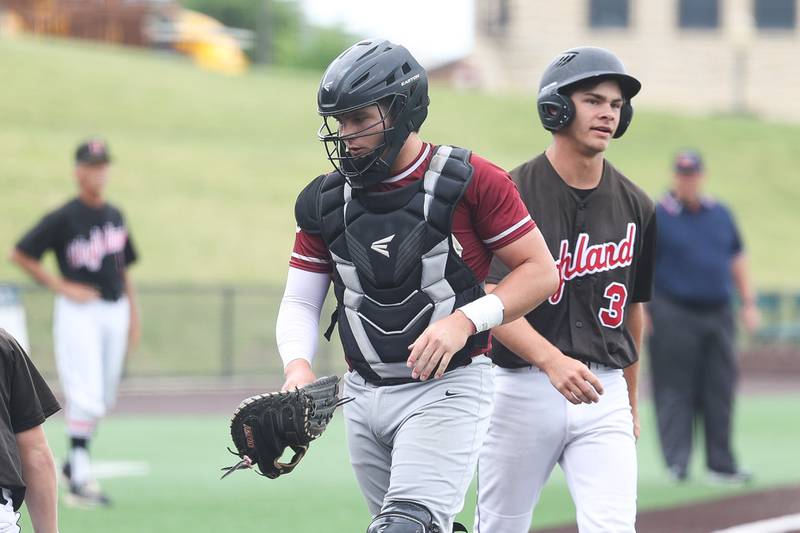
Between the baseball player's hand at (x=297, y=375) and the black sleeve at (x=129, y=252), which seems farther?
the black sleeve at (x=129, y=252)

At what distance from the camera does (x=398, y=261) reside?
4852mm

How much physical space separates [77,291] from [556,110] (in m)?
4.94

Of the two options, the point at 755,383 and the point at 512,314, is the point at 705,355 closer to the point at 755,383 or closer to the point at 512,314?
the point at 512,314

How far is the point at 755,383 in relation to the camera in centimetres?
2267

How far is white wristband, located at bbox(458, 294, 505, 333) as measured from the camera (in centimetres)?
475

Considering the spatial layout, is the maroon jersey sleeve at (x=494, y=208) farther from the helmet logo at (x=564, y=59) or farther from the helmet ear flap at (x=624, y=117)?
the helmet ear flap at (x=624, y=117)

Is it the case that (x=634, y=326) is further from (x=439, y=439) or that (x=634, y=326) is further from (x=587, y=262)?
(x=439, y=439)

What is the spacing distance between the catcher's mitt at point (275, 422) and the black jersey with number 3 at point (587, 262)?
4.06ft

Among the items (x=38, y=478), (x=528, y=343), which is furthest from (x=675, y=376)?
(x=38, y=478)

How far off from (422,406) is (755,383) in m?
18.6

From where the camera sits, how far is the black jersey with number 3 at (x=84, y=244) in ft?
32.7

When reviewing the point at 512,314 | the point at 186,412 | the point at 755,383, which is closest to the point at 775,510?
the point at 512,314

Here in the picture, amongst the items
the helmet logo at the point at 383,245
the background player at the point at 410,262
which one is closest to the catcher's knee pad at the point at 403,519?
the background player at the point at 410,262

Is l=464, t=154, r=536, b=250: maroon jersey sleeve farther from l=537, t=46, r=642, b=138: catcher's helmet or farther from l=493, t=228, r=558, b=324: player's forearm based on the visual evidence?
l=537, t=46, r=642, b=138: catcher's helmet
